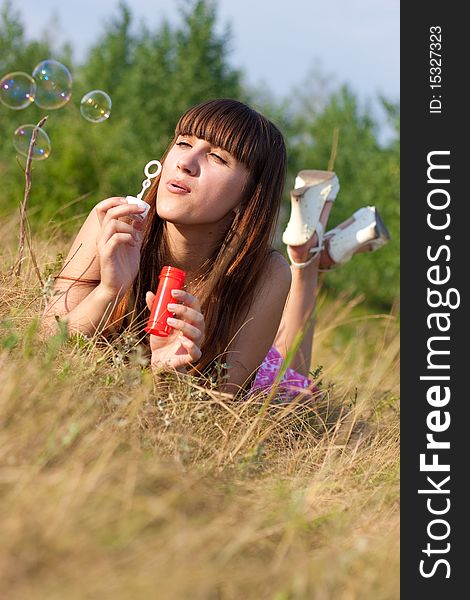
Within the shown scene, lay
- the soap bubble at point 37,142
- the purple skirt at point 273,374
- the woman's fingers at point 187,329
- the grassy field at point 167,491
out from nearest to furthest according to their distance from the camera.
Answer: the grassy field at point 167,491
the woman's fingers at point 187,329
the soap bubble at point 37,142
the purple skirt at point 273,374

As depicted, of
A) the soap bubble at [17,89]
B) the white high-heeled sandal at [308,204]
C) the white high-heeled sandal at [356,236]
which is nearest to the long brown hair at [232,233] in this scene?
the white high-heeled sandal at [308,204]

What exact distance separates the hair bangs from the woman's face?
0.02 m

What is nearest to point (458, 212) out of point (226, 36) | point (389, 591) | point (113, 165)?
point (389, 591)

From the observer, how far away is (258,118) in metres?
3.07

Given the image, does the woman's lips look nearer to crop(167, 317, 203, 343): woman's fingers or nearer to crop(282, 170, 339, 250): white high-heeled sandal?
crop(167, 317, 203, 343): woman's fingers

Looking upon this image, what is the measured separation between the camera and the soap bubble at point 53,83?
3797mm

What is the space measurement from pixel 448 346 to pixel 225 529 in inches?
54.7

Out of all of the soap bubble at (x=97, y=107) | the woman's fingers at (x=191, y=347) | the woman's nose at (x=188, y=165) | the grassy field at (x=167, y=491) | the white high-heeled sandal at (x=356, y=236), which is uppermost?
the soap bubble at (x=97, y=107)

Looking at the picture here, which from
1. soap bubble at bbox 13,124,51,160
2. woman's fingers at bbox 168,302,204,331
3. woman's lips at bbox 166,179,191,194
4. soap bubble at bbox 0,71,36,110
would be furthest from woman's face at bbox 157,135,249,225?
soap bubble at bbox 0,71,36,110

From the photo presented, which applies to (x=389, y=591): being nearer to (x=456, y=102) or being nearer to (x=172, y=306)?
(x=172, y=306)

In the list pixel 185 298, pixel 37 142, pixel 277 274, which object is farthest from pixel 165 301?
pixel 37 142

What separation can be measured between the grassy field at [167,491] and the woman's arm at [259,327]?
14.3 inches

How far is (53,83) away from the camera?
382 cm

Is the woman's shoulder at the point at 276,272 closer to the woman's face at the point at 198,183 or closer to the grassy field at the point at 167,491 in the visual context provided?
the woman's face at the point at 198,183
